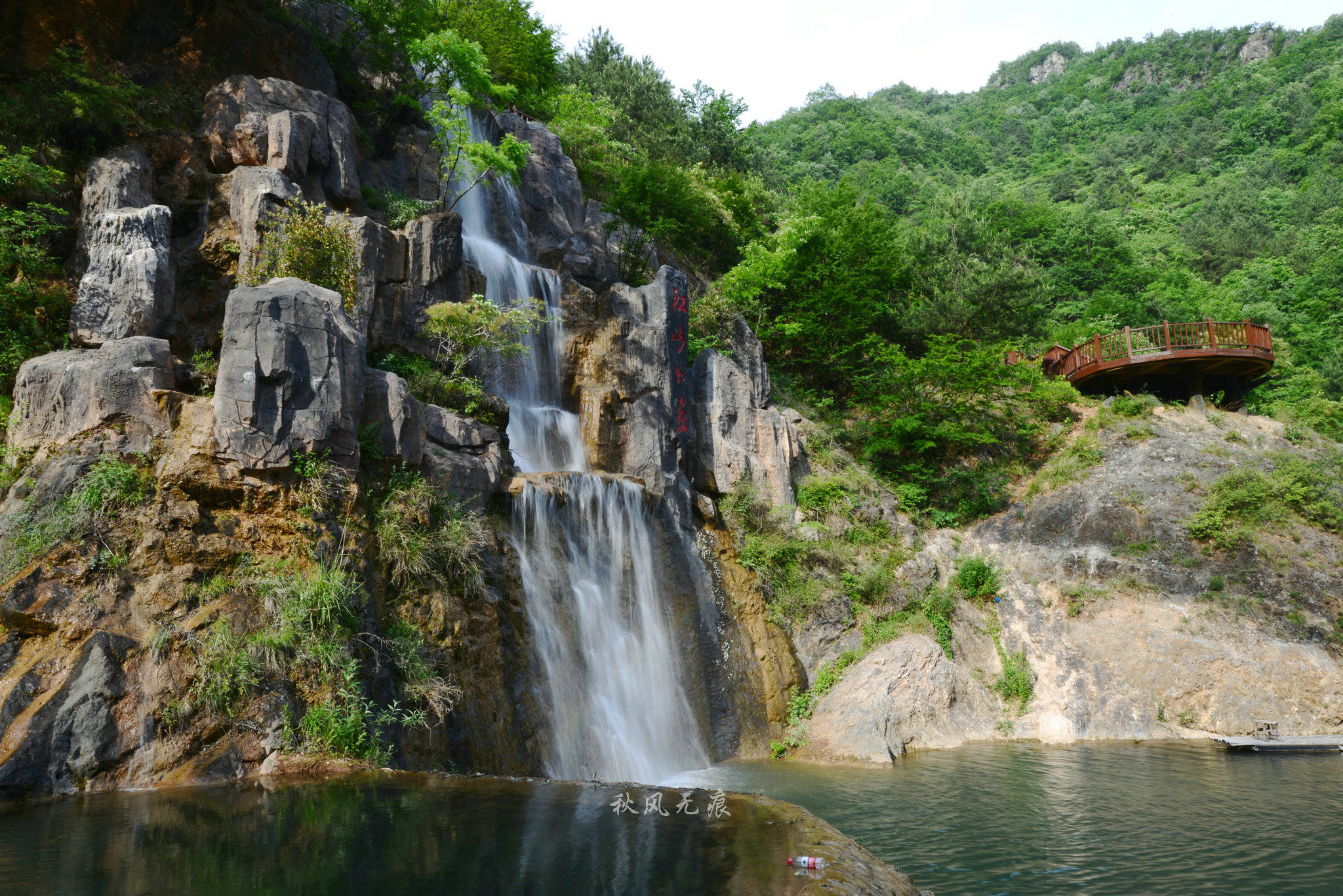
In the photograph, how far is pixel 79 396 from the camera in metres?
8.91

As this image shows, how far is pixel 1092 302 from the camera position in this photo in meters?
33.7

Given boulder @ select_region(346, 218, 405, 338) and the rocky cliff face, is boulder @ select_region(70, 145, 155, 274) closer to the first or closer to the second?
the rocky cliff face

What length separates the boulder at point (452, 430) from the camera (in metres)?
11.6

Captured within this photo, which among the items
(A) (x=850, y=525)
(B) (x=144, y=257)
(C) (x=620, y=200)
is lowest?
(A) (x=850, y=525)

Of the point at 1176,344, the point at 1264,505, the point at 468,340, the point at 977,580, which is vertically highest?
the point at 1176,344

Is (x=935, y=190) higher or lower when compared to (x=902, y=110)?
lower

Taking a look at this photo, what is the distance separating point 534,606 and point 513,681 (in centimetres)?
132

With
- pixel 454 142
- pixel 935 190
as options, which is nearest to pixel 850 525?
pixel 454 142

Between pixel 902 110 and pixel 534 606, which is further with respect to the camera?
pixel 902 110

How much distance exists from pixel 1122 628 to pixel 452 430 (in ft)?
49.1

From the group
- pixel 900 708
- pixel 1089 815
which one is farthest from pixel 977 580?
pixel 1089 815

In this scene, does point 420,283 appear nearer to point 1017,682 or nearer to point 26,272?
point 26,272

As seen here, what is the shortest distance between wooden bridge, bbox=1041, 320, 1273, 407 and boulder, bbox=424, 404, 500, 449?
19502 millimetres

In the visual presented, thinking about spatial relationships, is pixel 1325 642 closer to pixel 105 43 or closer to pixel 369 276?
pixel 369 276
